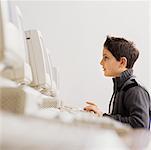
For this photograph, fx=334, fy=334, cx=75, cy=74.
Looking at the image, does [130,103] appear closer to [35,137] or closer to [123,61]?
[123,61]

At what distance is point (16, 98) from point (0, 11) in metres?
0.20

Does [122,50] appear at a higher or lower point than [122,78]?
higher

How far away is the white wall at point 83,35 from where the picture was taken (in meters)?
2.57

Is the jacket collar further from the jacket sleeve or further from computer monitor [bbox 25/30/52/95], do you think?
computer monitor [bbox 25/30/52/95]

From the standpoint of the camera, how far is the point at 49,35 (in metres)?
2.58

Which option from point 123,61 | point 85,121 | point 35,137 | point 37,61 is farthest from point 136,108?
point 35,137

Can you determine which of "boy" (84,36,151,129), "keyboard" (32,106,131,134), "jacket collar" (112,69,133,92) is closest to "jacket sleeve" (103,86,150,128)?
"boy" (84,36,151,129)

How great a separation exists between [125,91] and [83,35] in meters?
1.26

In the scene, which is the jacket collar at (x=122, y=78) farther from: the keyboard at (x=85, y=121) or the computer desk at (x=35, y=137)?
the computer desk at (x=35, y=137)

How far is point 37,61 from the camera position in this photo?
4.88 ft

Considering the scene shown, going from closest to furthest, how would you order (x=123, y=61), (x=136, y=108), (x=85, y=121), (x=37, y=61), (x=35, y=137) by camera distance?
(x=35, y=137) < (x=85, y=121) < (x=136, y=108) < (x=37, y=61) < (x=123, y=61)

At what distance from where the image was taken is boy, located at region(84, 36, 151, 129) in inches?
53.1

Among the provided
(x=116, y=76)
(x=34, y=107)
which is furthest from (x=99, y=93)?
(x=34, y=107)

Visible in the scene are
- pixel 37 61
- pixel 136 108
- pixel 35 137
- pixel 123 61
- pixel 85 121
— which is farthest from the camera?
pixel 123 61
